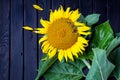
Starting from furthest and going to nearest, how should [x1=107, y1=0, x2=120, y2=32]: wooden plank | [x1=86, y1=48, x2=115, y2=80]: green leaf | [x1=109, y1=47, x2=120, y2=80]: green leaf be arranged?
[x1=107, y1=0, x2=120, y2=32]: wooden plank
[x1=109, y1=47, x2=120, y2=80]: green leaf
[x1=86, y1=48, x2=115, y2=80]: green leaf

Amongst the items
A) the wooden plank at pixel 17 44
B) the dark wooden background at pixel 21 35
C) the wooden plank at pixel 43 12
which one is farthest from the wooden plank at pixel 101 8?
the wooden plank at pixel 17 44

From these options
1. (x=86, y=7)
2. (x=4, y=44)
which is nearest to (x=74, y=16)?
(x=86, y=7)

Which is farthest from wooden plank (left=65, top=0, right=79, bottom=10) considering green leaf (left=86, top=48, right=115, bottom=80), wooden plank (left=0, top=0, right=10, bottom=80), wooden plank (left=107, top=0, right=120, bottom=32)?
green leaf (left=86, top=48, right=115, bottom=80)

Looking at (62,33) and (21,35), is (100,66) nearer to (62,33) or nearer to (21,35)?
(62,33)

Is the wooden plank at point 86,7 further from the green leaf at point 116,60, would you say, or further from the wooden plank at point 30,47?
the green leaf at point 116,60

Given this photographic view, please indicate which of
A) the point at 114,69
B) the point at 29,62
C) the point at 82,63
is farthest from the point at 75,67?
the point at 29,62

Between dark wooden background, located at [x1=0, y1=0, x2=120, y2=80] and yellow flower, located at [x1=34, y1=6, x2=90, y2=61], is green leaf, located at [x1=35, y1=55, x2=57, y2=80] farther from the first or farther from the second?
dark wooden background, located at [x1=0, y1=0, x2=120, y2=80]

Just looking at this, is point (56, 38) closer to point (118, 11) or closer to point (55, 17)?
point (55, 17)
